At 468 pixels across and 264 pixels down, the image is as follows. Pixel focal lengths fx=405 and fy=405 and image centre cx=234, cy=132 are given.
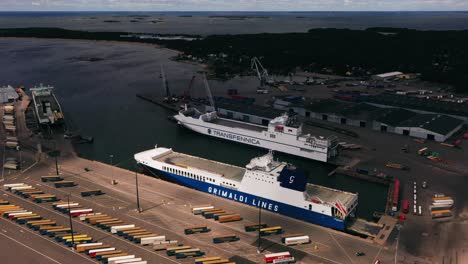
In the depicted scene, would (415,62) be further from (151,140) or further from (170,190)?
(170,190)

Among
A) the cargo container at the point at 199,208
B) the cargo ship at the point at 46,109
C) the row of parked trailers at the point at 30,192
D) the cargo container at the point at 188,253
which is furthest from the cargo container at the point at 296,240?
the cargo ship at the point at 46,109

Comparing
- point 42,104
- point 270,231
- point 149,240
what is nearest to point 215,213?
point 270,231

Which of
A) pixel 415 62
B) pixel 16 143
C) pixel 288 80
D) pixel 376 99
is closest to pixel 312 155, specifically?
pixel 376 99

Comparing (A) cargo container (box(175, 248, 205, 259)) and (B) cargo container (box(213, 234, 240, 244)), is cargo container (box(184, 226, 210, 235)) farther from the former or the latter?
(A) cargo container (box(175, 248, 205, 259))

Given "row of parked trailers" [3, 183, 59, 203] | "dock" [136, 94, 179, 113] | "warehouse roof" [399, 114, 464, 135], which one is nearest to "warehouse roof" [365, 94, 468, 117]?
"warehouse roof" [399, 114, 464, 135]

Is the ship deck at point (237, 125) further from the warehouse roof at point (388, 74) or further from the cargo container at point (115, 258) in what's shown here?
the warehouse roof at point (388, 74)

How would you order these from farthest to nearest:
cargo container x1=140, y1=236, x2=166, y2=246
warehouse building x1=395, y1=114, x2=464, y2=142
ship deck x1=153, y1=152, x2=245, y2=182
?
1. warehouse building x1=395, y1=114, x2=464, y2=142
2. ship deck x1=153, y1=152, x2=245, y2=182
3. cargo container x1=140, y1=236, x2=166, y2=246

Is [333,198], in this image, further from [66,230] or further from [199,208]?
[66,230]
